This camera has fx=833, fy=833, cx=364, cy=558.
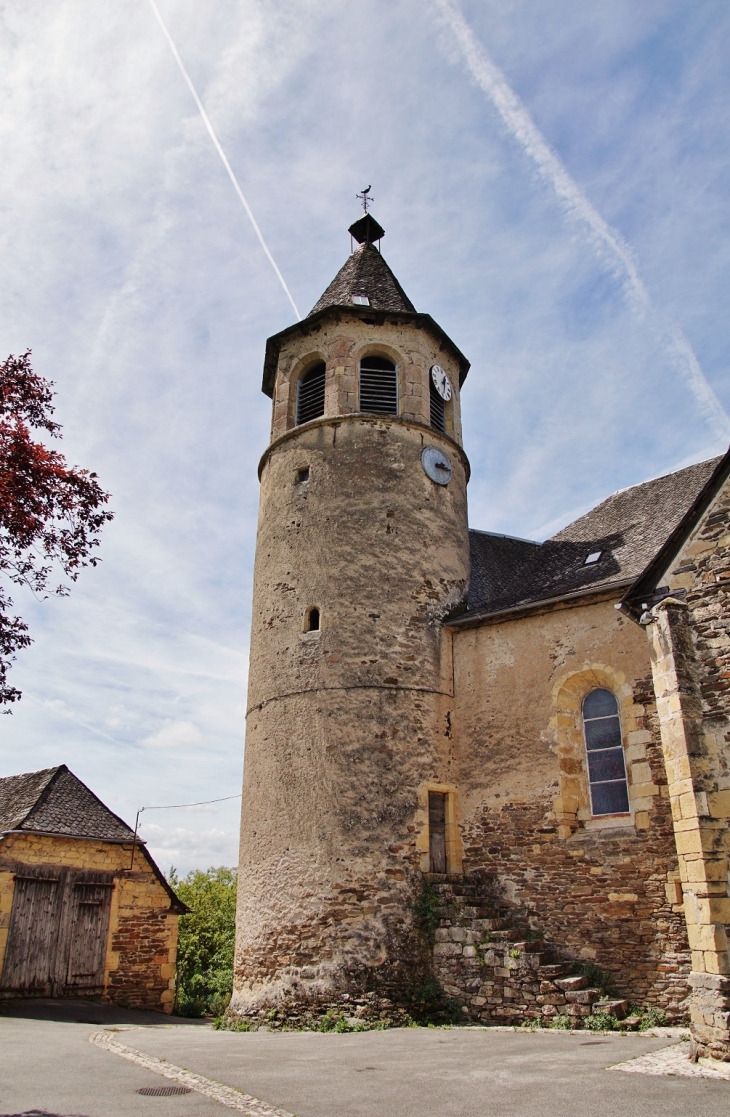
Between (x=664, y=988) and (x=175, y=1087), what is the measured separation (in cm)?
602

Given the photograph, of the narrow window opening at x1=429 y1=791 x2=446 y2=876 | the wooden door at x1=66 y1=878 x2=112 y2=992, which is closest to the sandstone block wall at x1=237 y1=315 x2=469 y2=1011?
the narrow window opening at x1=429 y1=791 x2=446 y2=876

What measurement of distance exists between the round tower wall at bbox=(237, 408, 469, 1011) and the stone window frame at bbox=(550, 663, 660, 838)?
195 cm

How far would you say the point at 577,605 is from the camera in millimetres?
12406

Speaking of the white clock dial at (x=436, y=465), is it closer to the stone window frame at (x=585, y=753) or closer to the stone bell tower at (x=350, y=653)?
the stone bell tower at (x=350, y=653)

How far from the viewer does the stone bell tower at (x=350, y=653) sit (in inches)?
467

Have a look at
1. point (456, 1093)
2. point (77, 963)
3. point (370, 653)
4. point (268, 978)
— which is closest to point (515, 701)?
point (370, 653)

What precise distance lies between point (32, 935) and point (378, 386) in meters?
11.9

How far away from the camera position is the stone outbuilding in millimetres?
15117

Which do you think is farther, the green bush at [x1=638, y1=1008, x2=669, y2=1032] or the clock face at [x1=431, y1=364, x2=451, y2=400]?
the clock face at [x1=431, y1=364, x2=451, y2=400]

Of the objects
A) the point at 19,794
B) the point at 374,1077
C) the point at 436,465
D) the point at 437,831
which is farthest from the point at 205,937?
the point at 374,1077

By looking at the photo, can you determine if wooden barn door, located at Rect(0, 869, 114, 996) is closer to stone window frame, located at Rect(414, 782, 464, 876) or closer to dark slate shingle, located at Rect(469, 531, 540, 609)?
stone window frame, located at Rect(414, 782, 464, 876)

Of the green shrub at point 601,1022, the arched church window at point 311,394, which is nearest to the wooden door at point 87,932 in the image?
the arched church window at point 311,394

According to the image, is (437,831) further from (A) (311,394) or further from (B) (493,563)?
(A) (311,394)

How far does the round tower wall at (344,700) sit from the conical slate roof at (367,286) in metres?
1.75
